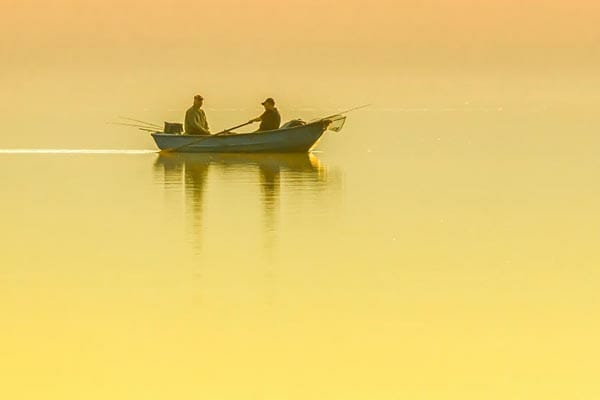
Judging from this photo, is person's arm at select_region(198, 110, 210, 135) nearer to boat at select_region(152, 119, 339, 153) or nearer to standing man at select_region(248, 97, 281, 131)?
boat at select_region(152, 119, 339, 153)

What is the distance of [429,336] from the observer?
33.9ft

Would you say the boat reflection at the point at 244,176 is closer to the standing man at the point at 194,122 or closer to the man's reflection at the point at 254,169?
the man's reflection at the point at 254,169

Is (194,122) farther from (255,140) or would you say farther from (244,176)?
(244,176)

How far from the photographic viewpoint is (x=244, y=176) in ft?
80.7

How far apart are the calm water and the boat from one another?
6.42 meters

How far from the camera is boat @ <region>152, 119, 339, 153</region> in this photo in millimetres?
29906

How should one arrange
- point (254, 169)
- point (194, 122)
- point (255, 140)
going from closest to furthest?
point (254, 169) < point (255, 140) < point (194, 122)

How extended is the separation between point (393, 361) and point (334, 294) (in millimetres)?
2417

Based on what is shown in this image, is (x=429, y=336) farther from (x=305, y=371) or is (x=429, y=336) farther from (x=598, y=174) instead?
(x=598, y=174)

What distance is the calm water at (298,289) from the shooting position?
9.31m

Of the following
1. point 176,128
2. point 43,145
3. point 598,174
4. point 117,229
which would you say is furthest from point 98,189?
point 43,145

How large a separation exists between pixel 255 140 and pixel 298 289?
17805mm

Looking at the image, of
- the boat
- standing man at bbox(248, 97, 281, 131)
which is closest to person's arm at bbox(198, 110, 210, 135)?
the boat

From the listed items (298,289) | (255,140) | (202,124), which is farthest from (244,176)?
(298,289)
